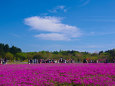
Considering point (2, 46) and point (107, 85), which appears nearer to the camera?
point (107, 85)

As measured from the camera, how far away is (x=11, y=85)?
31.6 feet

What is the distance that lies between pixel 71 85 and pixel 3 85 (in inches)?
160

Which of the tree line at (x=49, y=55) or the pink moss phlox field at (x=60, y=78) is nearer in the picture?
the pink moss phlox field at (x=60, y=78)

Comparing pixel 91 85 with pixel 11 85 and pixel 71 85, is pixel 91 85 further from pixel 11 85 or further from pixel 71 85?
pixel 11 85

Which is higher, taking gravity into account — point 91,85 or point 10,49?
point 10,49

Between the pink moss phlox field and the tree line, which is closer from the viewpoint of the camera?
the pink moss phlox field

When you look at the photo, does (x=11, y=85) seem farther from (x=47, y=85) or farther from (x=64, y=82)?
(x=64, y=82)

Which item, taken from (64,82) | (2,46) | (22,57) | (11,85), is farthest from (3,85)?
(2,46)

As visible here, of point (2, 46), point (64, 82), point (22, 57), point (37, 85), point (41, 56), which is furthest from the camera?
point (2, 46)

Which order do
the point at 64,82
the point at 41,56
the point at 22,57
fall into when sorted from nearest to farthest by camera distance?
the point at 64,82, the point at 41,56, the point at 22,57

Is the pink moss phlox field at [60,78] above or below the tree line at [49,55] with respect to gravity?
below

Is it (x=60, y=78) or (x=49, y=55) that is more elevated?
(x=49, y=55)

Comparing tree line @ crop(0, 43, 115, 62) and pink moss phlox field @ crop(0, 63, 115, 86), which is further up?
tree line @ crop(0, 43, 115, 62)

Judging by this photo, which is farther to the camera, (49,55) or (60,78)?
(49,55)
